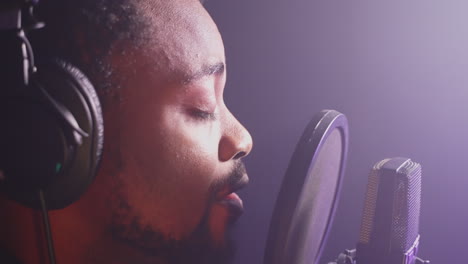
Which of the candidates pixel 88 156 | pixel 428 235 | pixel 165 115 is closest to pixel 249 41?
pixel 165 115

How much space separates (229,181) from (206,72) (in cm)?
17

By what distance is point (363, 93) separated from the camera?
3.50 feet

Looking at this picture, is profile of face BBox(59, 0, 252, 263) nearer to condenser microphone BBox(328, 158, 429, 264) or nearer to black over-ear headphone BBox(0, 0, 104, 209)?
black over-ear headphone BBox(0, 0, 104, 209)

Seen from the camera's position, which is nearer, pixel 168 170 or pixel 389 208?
pixel 168 170

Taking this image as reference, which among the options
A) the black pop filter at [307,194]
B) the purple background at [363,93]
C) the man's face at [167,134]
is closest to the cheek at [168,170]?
the man's face at [167,134]

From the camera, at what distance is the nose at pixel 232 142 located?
2.04ft

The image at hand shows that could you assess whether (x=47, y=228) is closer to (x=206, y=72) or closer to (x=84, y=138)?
(x=84, y=138)

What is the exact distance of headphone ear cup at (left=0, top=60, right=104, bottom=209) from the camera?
0.42 metres

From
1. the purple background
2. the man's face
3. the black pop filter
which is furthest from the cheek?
the purple background

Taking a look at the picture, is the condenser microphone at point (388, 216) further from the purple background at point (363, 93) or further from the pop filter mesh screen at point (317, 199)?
the purple background at point (363, 93)

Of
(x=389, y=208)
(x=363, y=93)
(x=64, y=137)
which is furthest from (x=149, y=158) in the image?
(x=363, y=93)

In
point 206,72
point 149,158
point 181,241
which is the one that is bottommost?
point 181,241

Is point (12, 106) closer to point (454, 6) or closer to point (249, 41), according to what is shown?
point (249, 41)

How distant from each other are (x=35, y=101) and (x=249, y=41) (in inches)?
21.2
